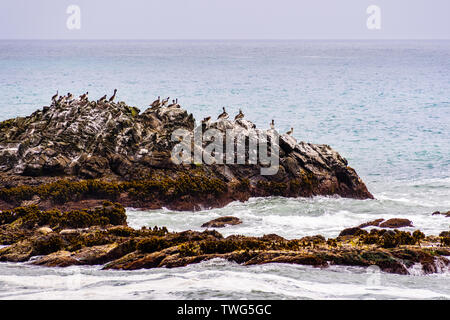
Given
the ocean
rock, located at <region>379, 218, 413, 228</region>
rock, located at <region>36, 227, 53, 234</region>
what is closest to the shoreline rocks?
rock, located at <region>36, 227, 53, 234</region>

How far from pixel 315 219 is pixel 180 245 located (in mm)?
9401

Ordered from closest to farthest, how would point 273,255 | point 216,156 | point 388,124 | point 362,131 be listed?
1. point 273,255
2. point 216,156
3. point 362,131
4. point 388,124

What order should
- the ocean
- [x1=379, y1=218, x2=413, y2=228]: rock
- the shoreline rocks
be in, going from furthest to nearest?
[x1=379, y1=218, x2=413, y2=228]: rock < the shoreline rocks < the ocean

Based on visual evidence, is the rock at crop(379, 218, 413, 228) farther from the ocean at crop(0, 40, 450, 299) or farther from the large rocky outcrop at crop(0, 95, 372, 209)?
the large rocky outcrop at crop(0, 95, 372, 209)

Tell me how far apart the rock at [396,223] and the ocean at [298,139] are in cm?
61

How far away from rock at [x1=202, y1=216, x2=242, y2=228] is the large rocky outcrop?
142 inches

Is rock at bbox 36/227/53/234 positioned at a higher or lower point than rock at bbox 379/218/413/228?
higher

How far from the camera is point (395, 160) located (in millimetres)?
45312

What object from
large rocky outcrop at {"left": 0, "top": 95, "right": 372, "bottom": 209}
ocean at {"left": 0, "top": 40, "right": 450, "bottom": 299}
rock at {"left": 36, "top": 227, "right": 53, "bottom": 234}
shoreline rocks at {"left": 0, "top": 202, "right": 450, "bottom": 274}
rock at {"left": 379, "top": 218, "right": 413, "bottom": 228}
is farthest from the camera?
large rocky outcrop at {"left": 0, "top": 95, "right": 372, "bottom": 209}

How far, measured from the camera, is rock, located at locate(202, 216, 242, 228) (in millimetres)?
25147

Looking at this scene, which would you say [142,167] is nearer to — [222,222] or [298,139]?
[222,222]

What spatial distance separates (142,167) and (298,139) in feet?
86.7
